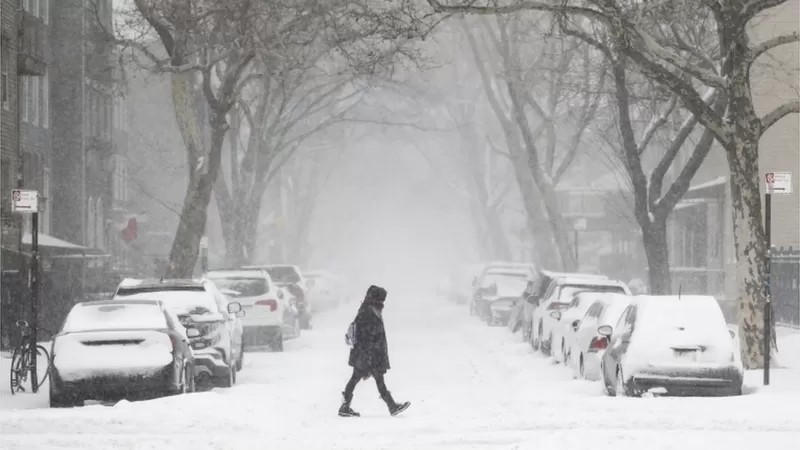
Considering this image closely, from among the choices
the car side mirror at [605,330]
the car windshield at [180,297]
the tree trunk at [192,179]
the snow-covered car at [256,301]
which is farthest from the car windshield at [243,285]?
the car side mirror at [605,330]

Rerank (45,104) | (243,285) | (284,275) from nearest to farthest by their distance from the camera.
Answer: (243,285) → (284,275) → (45,104)

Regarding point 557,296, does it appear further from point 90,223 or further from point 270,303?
point 90,223

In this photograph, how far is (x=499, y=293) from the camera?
153 ft

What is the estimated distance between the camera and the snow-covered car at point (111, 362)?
1972 centimetres

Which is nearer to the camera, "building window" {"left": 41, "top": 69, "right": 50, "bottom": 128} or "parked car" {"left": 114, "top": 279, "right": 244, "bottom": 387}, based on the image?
"parked car" {"left": 114, "top": 279, "right": 244, "bottom": 387}

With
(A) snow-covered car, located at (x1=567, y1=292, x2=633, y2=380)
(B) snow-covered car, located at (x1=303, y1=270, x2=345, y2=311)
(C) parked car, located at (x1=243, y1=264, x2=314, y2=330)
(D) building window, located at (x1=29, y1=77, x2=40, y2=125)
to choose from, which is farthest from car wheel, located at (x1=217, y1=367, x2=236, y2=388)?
(D) building window, located at (x1=29, y1=77, x2=40, y2=125)

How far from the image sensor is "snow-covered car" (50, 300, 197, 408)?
19.7m

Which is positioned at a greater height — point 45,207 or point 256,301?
point 45,207

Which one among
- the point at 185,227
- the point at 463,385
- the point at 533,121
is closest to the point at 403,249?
the point at 533,121

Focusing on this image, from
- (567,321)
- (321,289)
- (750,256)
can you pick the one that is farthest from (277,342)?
(321,289)

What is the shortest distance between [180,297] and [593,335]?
618cm

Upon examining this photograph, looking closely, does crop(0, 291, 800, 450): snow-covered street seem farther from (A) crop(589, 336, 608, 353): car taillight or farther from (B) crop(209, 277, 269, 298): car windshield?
(B) crop(209, 277, 269, 298): car windshield

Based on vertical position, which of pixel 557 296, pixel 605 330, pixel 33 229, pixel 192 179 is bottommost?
pixel 605 330

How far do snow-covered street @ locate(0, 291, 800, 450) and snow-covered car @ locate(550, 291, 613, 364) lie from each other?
1.49 metres
